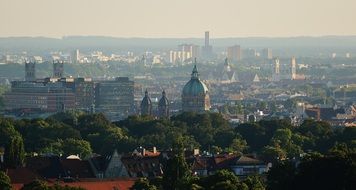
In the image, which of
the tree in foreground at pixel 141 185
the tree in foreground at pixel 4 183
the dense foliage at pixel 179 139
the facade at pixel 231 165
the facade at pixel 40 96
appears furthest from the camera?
the facade at pixel 40 96

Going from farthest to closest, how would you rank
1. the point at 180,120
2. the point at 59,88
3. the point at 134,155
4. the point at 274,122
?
the point at 59,88 < the point at 180,120 < the point at 274,122 < the point at 134,155

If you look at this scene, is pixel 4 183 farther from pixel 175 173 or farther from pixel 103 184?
pixel 103 184

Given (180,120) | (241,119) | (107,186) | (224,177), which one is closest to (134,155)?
(107,186)

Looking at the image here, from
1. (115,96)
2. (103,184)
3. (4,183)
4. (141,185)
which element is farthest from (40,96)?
(4,183)

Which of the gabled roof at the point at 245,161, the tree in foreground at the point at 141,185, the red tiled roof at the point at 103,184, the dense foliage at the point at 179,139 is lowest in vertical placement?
the dense foliage at the point at 179,139

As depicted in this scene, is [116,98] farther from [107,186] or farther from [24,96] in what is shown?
[107,186]

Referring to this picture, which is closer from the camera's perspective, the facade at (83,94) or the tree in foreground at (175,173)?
the tree in foreground at (175,173)

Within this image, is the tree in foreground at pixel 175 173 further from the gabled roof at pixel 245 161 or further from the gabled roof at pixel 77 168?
the gabled roof at pixel 245 161

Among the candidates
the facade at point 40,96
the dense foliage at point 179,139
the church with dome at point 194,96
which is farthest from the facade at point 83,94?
the dense foliage at point 179,139
